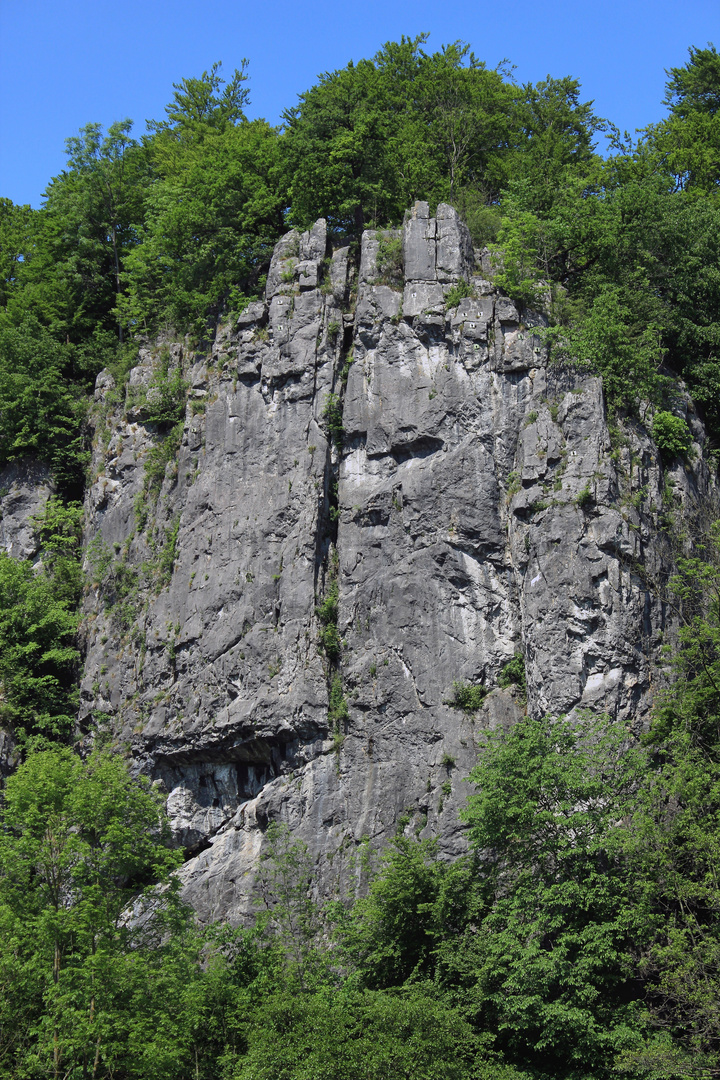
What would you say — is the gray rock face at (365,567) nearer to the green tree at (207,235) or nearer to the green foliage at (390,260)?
the green foliage at (390,260)

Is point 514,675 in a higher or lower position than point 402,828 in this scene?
higher

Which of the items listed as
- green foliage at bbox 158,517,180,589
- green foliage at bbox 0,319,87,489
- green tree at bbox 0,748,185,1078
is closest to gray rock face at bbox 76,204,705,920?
green foliage at bbox 158,517,180,589

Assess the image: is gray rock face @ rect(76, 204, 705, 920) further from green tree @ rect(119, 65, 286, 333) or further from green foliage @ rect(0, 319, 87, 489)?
green foliage @ rect(0, 319, 87, 489)

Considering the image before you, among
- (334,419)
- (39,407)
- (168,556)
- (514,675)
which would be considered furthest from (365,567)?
(39,407)

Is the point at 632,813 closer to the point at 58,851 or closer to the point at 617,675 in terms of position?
the point at 617,675

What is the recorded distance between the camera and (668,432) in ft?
86.9

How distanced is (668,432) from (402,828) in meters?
11.6

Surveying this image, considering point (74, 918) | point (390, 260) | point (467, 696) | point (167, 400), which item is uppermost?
point (390, 260)

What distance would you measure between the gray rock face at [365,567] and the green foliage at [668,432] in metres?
0.68

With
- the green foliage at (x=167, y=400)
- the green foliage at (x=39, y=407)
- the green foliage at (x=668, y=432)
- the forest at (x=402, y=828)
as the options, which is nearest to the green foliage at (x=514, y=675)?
the forest at (x=402, y=828)

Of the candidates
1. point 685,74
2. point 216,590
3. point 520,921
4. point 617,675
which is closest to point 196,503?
point 216,590

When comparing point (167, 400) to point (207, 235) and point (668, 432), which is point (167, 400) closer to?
point (207, 235)

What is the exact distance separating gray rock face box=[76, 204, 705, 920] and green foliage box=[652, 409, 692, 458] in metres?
0.68

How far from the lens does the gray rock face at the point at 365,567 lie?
78.5ft
